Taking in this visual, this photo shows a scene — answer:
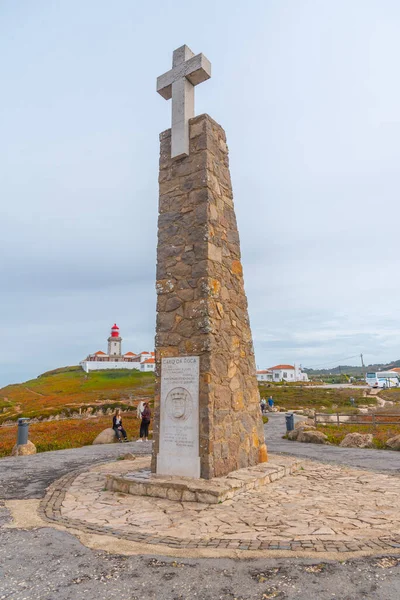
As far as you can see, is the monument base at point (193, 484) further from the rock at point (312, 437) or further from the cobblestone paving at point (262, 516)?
the rock at point (312, 437)

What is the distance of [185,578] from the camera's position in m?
3.72

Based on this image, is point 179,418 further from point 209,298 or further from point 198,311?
point 209,298

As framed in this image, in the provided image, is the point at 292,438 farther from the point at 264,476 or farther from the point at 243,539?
the point at 243,539

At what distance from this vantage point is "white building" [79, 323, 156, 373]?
99875 millimetres

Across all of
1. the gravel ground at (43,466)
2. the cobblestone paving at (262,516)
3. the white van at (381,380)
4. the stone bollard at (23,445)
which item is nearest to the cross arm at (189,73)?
the cobblestone paving at (262,516)

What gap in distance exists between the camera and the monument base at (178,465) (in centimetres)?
701

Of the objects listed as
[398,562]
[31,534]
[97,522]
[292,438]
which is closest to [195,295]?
[97,522]

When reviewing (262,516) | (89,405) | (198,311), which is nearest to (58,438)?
(198,311)

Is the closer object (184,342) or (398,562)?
(398,562)

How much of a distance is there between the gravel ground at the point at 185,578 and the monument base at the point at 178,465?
2824 millimetres

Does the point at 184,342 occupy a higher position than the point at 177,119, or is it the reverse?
the point at 177,119

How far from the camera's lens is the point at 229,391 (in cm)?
776

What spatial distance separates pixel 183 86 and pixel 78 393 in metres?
59.0

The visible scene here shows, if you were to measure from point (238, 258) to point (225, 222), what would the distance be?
2.89ft
